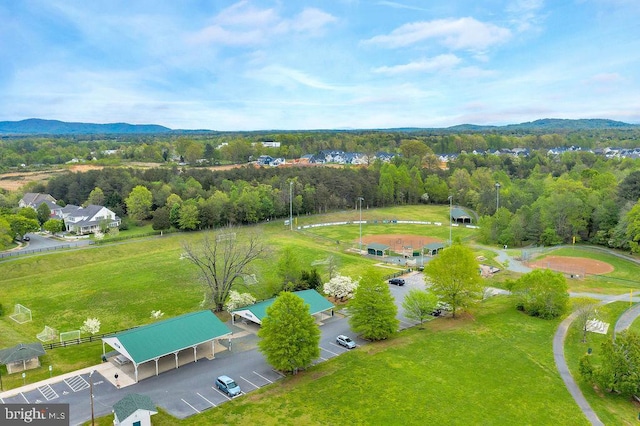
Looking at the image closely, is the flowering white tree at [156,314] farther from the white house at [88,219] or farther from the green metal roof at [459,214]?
the green metal roof at [459,214]

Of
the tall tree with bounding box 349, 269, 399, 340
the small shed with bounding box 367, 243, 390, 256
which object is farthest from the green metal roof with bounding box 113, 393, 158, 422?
the small shed with bounding box 367, 243, 390, 256

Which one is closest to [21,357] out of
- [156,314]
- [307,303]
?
[156,314]

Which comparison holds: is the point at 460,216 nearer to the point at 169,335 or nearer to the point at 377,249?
the point at 377,249

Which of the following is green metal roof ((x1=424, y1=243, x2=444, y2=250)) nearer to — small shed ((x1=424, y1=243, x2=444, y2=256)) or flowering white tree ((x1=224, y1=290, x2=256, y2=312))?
small shed ((x1=424, y1=243, x2=444, y2=256))

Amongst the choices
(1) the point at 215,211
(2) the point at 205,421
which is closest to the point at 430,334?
(2) the point at 205,421

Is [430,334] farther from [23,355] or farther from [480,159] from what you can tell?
[480,159]
